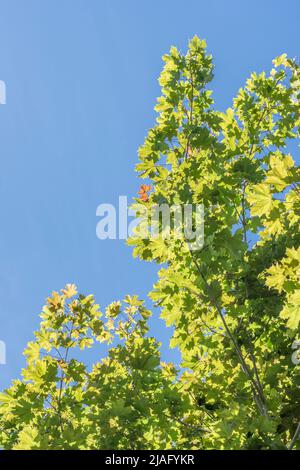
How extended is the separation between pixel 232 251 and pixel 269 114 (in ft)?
12.1

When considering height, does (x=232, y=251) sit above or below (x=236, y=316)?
above

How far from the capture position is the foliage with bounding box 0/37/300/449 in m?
5.19

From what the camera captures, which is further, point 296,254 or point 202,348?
point 202,348

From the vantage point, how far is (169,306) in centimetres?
612

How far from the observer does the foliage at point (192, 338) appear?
5.19 m

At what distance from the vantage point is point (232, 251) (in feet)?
17.5

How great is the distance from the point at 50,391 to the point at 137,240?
216cm

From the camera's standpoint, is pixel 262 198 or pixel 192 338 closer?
pixel 262 198

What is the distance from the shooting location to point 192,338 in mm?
6164
